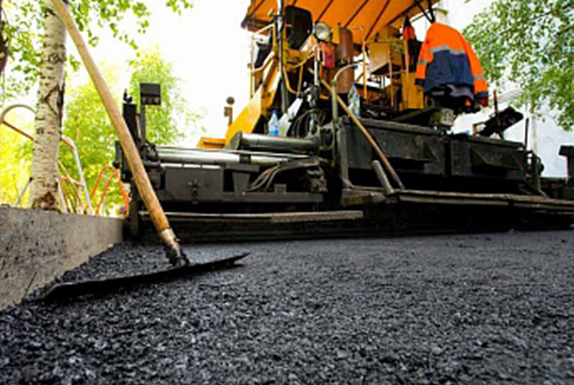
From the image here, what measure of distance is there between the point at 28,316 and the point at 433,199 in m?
3.02

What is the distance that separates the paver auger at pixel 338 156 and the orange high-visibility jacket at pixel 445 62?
0.19m

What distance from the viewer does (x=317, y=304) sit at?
42.1 inches

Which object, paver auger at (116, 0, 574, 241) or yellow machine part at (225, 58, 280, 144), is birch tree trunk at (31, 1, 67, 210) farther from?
yellow machine part at (225, 58, 280, 144)

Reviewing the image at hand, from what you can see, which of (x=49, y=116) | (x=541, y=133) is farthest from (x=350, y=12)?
(x=541, y=133)

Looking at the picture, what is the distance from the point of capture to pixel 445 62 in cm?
408

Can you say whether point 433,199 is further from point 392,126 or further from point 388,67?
point 388,67

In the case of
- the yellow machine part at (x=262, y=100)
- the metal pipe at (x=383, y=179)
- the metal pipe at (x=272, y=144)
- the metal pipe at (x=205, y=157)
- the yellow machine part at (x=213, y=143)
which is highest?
the yellow machine part at (x=262, y=100)

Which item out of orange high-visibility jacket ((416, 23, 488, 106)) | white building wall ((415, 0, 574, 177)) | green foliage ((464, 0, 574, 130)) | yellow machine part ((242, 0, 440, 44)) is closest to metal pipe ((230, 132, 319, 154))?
orange high-visibility jacket ((416, 23, 488, 106))

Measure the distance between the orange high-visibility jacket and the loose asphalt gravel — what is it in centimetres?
303

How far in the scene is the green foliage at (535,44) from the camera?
624cm

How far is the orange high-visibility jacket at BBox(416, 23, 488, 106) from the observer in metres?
4.06

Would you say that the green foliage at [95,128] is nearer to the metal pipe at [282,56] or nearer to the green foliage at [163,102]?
the green foliage at [163,102]

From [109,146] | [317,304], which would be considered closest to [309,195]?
[317,304]

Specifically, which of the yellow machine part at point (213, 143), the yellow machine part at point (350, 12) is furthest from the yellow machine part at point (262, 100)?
the yellow machine part at point (350, 12)
